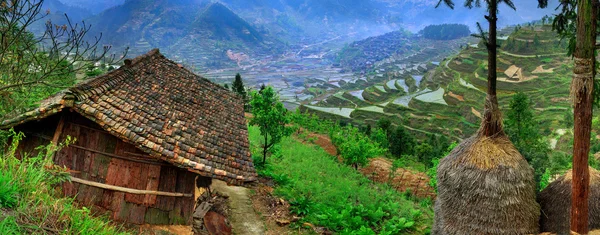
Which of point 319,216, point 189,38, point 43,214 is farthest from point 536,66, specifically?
point 189,38

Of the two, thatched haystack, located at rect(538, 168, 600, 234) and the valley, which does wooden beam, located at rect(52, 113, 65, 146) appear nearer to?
thatched haystack, located at rect(538, 168, 600, 234)

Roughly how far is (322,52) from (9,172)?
188 m

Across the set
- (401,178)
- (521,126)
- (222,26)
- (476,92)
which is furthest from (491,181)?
(222,26)

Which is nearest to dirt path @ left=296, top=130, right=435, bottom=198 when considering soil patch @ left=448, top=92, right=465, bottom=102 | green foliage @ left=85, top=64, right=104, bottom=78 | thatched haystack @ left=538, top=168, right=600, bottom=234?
Result: thatched haystack @ left=538, top=168, right=600, bottom=234

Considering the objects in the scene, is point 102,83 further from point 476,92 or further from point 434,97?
point 434,97

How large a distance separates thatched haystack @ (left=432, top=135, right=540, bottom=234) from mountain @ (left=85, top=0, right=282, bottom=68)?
116 meters

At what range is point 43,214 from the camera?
3994mm

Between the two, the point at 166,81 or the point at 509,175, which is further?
the point at 166,81

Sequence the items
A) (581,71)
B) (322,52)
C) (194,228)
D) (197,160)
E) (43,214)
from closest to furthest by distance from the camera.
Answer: (43,214) → (581,71) → (197,160) → (194,228) → (322,52)

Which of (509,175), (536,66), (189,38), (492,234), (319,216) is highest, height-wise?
(189,38)

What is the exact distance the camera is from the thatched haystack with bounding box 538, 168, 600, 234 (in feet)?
23.1

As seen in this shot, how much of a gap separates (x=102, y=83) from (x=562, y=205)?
9.62 metres

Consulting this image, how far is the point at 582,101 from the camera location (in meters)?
5.41

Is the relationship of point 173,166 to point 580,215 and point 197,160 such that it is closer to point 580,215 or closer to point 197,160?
point 197,160
